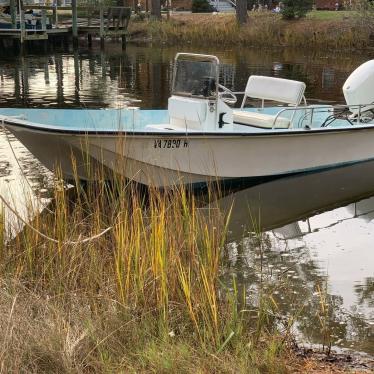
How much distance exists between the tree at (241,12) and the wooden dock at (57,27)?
6.48 meters

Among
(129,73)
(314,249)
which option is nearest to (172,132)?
(314,249)

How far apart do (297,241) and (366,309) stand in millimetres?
1971

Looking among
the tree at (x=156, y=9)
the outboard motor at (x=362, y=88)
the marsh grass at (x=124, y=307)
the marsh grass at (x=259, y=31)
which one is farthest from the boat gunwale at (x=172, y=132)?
the tree at (x=156, y=9)

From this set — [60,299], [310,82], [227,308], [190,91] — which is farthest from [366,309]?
[310,82]

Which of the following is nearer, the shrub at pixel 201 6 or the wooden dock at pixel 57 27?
the wooden dock at pixel 57 27

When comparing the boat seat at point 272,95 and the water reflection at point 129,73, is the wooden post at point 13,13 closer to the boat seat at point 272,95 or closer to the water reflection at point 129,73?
the water reflection at point 129,73

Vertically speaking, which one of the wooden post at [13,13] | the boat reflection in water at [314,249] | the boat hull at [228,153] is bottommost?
the boat reflection in water at [314,249]

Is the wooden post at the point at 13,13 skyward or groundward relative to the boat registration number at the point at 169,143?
skyward

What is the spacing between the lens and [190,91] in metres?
9.08

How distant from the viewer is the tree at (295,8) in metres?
36.9

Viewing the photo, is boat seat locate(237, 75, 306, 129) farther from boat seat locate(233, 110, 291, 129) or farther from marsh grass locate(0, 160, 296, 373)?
marsh grass locate(0, 160, 296, 373)

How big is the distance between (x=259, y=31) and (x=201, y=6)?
1169 cm

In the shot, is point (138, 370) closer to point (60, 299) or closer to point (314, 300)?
point (60, 299)

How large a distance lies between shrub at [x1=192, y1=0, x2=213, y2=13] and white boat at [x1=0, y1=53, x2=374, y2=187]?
3812 cm
